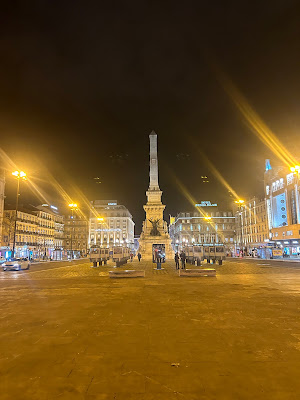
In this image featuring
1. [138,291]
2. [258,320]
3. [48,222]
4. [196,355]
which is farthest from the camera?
[48,222]

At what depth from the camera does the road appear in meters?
3.95

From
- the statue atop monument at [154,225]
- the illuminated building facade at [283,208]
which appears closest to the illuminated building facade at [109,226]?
the statue atop monument at [154,225]

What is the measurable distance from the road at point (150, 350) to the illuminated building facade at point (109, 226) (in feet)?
372

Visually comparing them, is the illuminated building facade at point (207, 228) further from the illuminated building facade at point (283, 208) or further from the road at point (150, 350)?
the road at point (150, 350)

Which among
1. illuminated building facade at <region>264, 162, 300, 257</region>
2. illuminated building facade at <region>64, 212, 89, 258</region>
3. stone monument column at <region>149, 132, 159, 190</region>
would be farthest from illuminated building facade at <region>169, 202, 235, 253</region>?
stone monument column at <region>149, 132, 159, 190</region>

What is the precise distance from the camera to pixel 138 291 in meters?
12.9

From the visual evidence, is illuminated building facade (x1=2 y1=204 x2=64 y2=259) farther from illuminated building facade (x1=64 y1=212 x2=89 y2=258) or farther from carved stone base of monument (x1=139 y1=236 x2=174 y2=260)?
illuminated building facade (x1=64 y1=212 x2=89 y2=258)

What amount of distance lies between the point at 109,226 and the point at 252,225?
209 ft

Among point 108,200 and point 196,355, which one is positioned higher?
point 108,200

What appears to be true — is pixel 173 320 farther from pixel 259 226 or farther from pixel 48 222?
pixel 48 222

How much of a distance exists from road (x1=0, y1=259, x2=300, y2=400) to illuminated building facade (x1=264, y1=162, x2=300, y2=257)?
54.1 m

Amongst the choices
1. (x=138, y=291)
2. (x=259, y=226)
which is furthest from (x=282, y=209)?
(x=138, y=291)

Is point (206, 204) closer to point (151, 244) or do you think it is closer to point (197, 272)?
point (151, 244)

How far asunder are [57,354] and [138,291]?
7.79 m
